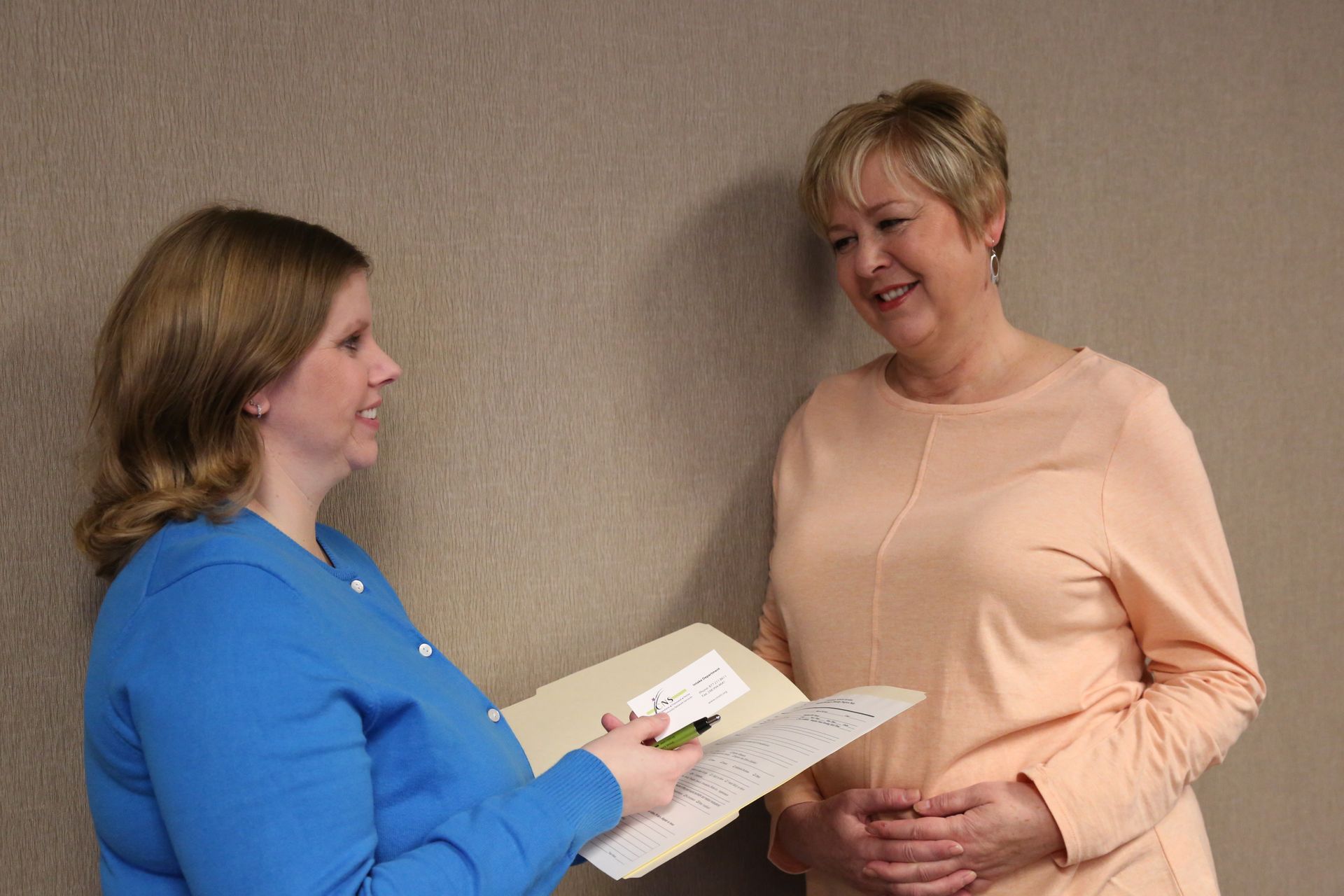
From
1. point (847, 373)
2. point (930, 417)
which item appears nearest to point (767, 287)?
point (847, 373)

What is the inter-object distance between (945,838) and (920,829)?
0.03 meters

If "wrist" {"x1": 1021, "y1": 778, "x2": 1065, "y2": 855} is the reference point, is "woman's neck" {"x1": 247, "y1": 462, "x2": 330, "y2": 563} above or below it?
above

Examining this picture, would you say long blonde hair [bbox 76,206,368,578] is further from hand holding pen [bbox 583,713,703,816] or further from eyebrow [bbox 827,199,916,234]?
eyebrow [bbox 827,199,916,234]

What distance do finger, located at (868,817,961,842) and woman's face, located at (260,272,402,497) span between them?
85 centimetres

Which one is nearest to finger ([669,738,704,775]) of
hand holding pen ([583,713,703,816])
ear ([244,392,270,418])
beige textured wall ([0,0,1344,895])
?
hand holding pen ([583,713,703,816])

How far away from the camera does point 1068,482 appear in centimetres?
150

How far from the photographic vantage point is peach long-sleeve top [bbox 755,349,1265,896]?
1.46 metres

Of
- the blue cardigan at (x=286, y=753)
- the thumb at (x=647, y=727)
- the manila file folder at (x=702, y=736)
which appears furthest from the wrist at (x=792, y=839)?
the blue cardigan at (x=286, y=753)

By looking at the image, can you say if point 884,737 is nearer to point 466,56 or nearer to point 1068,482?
point 1068,482

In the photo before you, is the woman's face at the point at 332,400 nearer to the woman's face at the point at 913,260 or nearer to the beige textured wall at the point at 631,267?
the beige textured wall at the point at 631,267

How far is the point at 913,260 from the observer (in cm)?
160

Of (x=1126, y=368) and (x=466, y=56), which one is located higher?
(x=466, y=56)

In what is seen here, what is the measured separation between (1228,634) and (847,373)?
0.72 m

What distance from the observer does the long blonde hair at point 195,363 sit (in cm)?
106
